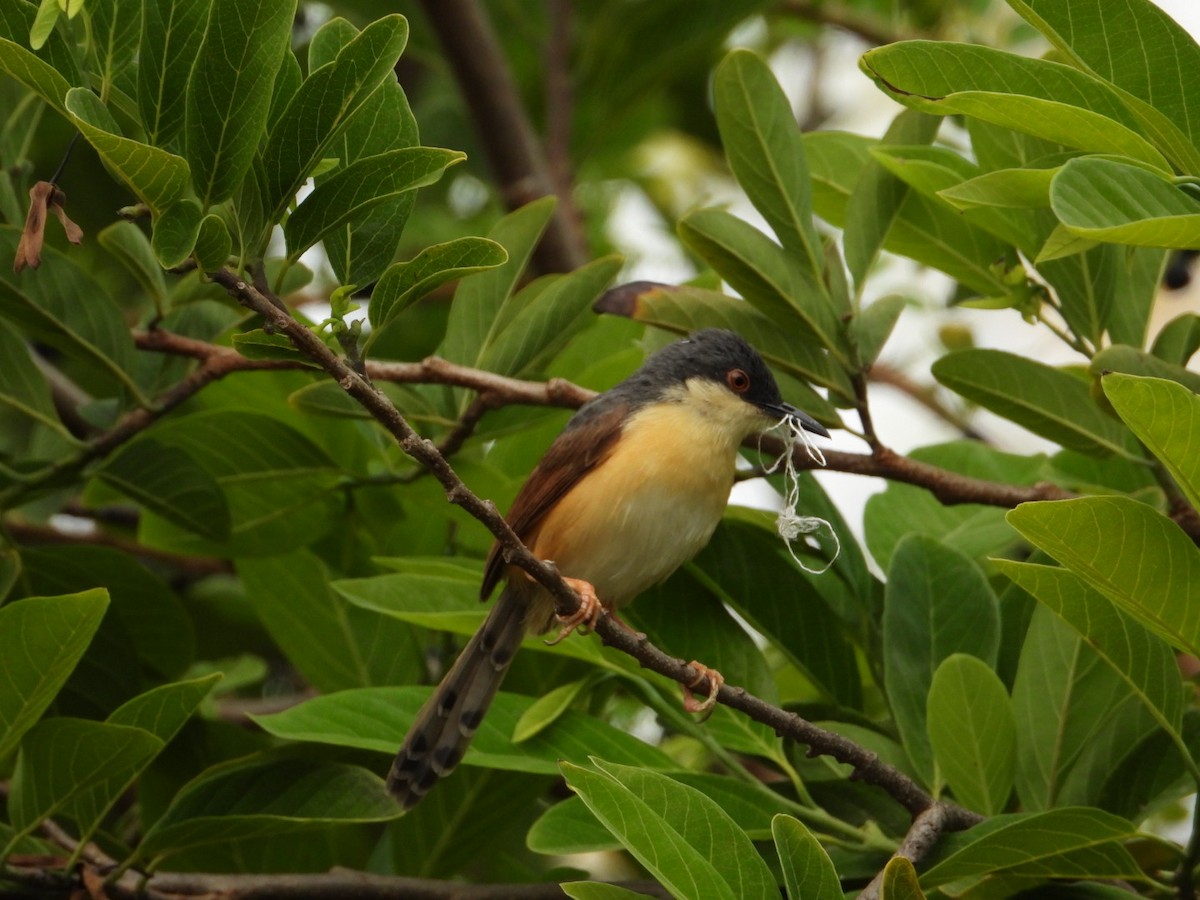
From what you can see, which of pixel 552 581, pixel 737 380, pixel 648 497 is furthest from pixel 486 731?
pixel 737 380

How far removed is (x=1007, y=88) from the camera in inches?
93.5

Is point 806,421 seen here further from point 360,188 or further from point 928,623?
point 360,188

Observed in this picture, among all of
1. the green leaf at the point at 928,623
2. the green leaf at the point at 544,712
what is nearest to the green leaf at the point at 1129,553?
the green leaf at the point at 928,623

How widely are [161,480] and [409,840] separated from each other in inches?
44.6

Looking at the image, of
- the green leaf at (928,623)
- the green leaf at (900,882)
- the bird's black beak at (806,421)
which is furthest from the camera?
the bird's black beak at (806,421)

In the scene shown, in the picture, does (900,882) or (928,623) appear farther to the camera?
(928,623)

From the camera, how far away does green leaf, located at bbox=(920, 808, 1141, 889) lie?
237 cm

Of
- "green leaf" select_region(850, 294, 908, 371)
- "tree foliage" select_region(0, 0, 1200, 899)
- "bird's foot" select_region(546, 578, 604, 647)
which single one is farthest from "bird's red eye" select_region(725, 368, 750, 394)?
"bird's foot" select_region(546, 578, 604, 647)

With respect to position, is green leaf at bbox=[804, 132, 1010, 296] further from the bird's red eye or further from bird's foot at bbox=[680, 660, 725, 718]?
bird's foot at bbox=[680, 660, 725, 718]

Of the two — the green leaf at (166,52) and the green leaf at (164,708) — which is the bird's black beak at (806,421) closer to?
the green leaf at (164,708)

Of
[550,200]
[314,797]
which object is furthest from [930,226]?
[314,797]

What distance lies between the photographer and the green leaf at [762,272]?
308 cm

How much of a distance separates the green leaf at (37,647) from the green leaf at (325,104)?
0.85 metres

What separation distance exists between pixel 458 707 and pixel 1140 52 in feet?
6.92
